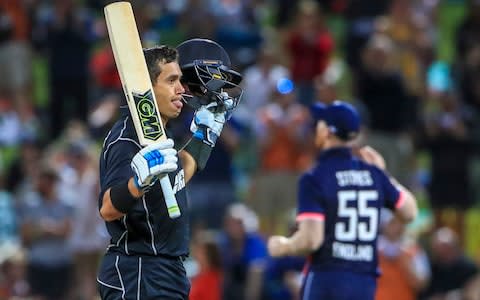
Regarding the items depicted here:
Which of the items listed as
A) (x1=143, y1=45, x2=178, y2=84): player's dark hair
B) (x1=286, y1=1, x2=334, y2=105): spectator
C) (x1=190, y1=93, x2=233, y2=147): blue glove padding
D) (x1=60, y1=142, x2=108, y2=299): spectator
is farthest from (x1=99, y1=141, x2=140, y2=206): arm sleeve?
(x1=286, y1=1, x2=334, y2=105): spectator

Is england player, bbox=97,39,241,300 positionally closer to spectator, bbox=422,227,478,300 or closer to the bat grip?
the bat grip

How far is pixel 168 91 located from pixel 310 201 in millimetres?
2026

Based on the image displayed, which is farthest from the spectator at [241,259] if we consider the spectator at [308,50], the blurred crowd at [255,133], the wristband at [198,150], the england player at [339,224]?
the wristband at [198,150]

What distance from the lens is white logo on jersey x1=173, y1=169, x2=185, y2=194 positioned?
22.2 feet

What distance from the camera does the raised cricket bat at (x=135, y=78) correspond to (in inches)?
259

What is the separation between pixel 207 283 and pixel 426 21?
22.2 feet

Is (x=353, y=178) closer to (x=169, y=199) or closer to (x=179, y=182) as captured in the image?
(x=179, y=182)

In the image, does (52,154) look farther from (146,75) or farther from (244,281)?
(146,75)

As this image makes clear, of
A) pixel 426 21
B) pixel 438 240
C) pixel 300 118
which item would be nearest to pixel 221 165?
pixel 300 118

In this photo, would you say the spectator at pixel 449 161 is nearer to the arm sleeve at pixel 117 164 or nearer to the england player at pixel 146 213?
the england player at pixel 146 213

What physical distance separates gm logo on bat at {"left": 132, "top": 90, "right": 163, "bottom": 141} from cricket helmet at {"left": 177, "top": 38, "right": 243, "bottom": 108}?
460 millimetres

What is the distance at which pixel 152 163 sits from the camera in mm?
6285

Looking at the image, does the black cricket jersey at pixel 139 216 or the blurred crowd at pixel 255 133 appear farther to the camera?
the blurred crowd at pixel 255 133

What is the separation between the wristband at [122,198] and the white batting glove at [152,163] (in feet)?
0.29
